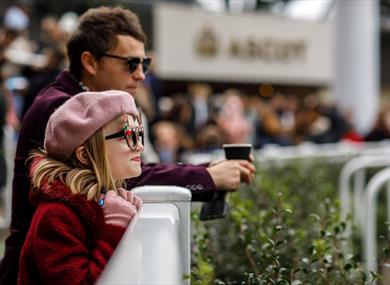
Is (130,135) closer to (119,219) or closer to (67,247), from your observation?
(119,219)

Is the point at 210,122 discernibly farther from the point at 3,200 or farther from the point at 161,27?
the point at 161,27

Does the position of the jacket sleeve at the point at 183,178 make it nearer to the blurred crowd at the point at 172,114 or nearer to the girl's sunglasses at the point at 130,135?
the girl's sunglasses at the point at 130,135

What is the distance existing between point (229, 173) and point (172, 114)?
6.79m

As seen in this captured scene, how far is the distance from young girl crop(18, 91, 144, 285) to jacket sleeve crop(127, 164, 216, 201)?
0.54 meters

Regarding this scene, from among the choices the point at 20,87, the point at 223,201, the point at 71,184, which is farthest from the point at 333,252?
the point at 20,87

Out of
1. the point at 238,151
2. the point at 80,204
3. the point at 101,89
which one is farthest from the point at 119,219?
the point at 101,89

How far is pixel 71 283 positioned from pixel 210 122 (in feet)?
22.6

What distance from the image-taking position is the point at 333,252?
3.30 metres

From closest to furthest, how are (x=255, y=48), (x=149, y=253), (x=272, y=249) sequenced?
(x=149, y=253) < (x=272, y=249) < (x=255, y=48)

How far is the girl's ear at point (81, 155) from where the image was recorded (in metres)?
2.35

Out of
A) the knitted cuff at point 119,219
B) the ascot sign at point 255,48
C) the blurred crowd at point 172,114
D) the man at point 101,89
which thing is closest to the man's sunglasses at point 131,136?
A: the knitted cuff at point 119,219

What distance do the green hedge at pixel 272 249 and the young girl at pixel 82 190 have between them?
1.08ft

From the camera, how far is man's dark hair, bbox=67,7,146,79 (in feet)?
10.5

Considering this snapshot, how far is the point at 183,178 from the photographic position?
3008mm
